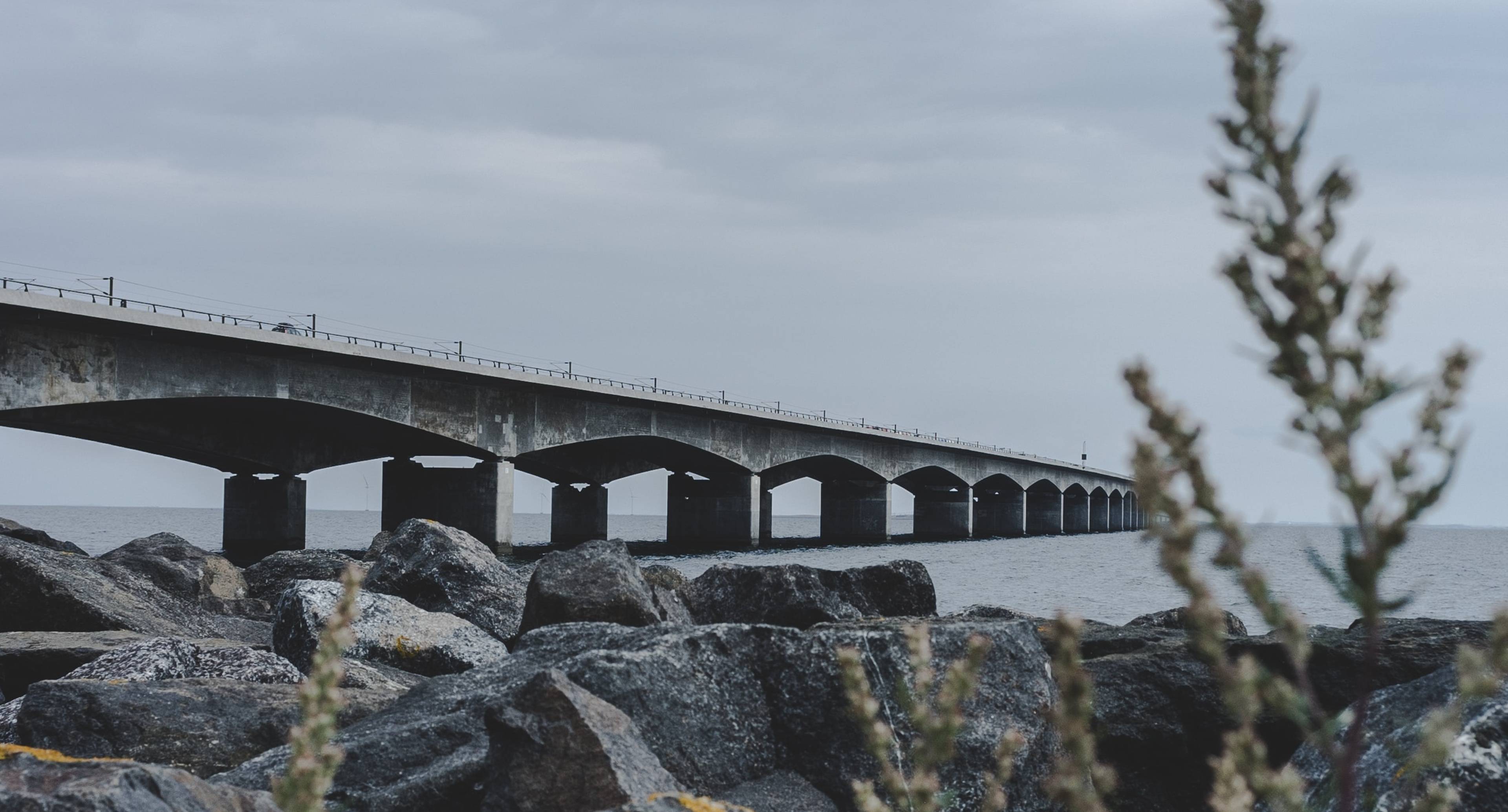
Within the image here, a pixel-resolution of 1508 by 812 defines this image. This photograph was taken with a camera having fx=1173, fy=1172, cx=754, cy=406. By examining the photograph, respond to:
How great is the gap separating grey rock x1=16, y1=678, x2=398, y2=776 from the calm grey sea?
5.27 meters

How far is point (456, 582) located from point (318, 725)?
1184cm

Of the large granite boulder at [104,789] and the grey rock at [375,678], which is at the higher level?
the large granite boulder at [104,789]

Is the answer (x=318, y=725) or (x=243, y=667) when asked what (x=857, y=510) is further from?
(x=318, y=725)

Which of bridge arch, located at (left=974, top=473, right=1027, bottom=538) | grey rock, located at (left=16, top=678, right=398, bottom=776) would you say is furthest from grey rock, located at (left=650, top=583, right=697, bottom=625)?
bridge arch, located at (left=974, top=473, right=1027, bottom=538)

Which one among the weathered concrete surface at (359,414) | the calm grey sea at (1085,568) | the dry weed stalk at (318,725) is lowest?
the calm grey sea at (1085,568)

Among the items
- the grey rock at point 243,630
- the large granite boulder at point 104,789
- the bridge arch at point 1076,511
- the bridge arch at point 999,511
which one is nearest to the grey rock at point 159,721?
the large granite boulder at point 104,789

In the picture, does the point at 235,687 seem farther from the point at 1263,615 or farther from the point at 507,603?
the point at 1263,615

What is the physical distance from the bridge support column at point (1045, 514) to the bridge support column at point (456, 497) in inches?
2869

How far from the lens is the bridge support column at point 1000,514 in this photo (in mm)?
101500

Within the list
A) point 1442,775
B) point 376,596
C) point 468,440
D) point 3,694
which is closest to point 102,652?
point 3,694

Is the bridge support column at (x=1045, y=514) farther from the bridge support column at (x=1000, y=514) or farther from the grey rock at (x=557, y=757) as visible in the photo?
the grey rock at (x=557, y=757)

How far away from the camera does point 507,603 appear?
13.2m

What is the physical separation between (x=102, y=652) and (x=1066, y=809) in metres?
7.48

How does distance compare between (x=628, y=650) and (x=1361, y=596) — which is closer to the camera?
(x=1361, y=596)
